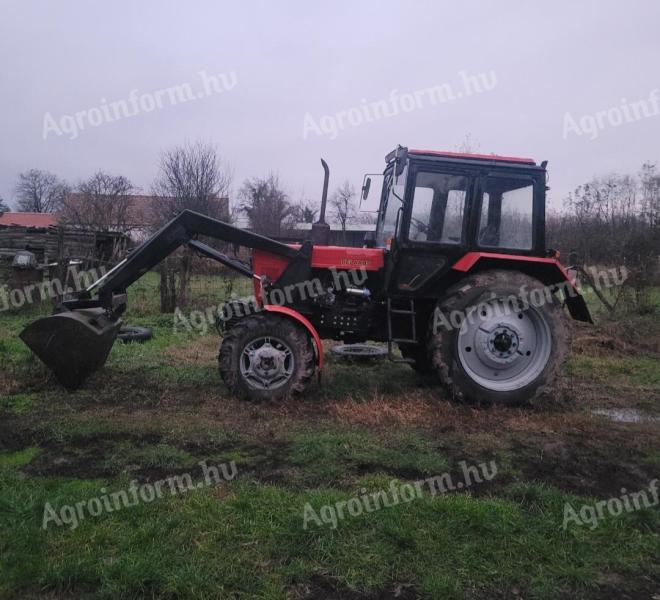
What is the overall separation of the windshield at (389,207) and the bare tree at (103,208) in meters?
→ 8.99

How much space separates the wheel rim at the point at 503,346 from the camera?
563 cm

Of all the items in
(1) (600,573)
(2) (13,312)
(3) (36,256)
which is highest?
(3) (36,256)

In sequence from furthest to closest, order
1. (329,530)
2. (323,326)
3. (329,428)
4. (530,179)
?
(323,326) → (530,179) → (329,428) → (329,530)

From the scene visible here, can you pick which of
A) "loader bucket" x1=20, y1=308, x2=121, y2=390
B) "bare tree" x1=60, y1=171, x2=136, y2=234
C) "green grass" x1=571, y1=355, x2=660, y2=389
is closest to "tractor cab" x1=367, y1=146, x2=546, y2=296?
"green grass" x1=571, y1=355, x2=660, y2=389

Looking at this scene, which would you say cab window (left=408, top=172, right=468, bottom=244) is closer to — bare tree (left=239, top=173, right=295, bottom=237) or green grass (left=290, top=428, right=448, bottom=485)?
green grass (left=290, top=428, right=448, bottom=485)

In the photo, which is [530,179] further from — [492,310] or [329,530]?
[329,530]

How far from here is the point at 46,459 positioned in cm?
405

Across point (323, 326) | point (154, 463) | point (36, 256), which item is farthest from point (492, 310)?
point (36, 256)

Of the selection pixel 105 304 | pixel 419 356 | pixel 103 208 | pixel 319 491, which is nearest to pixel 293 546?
pixel 319 491

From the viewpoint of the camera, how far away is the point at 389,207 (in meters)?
6.29

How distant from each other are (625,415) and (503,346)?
4.54ft

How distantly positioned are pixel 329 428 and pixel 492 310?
217cm

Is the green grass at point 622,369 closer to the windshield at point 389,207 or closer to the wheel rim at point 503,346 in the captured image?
the wheel rim at point 503,346

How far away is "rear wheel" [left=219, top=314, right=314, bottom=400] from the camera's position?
17.9 ft
